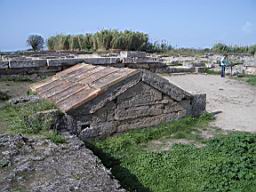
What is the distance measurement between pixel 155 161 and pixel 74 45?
30.3 m

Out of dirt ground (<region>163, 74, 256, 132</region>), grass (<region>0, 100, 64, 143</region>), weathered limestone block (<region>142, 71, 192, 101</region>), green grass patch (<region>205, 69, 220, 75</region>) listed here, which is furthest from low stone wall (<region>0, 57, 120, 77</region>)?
green grass patch (<region>205, 69, 220, 75</region>)

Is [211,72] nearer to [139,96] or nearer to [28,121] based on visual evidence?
[139,96]

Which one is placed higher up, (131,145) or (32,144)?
(32,144)

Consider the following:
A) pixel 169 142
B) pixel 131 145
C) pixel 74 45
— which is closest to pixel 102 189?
pixel 131 145

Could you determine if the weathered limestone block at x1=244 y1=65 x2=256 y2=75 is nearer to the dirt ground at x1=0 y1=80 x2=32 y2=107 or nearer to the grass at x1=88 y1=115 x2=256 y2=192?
the grass at x1=88 y1=115 x2=256 y2=192

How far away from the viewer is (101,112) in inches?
224

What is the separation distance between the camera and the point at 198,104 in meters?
7.05

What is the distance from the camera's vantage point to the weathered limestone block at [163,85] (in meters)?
6.06

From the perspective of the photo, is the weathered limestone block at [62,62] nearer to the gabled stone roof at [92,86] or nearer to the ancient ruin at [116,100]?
the gabled stone roof at [92,86]

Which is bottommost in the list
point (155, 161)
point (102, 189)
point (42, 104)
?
point (155, 161)

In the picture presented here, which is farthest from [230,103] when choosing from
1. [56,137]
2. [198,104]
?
[56,137]

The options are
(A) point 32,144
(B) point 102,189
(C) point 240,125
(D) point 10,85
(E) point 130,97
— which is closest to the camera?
(B) point 102,189

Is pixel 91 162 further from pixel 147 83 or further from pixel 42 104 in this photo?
pixel 147 83

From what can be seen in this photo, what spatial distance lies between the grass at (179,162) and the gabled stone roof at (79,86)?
33.6 inches
